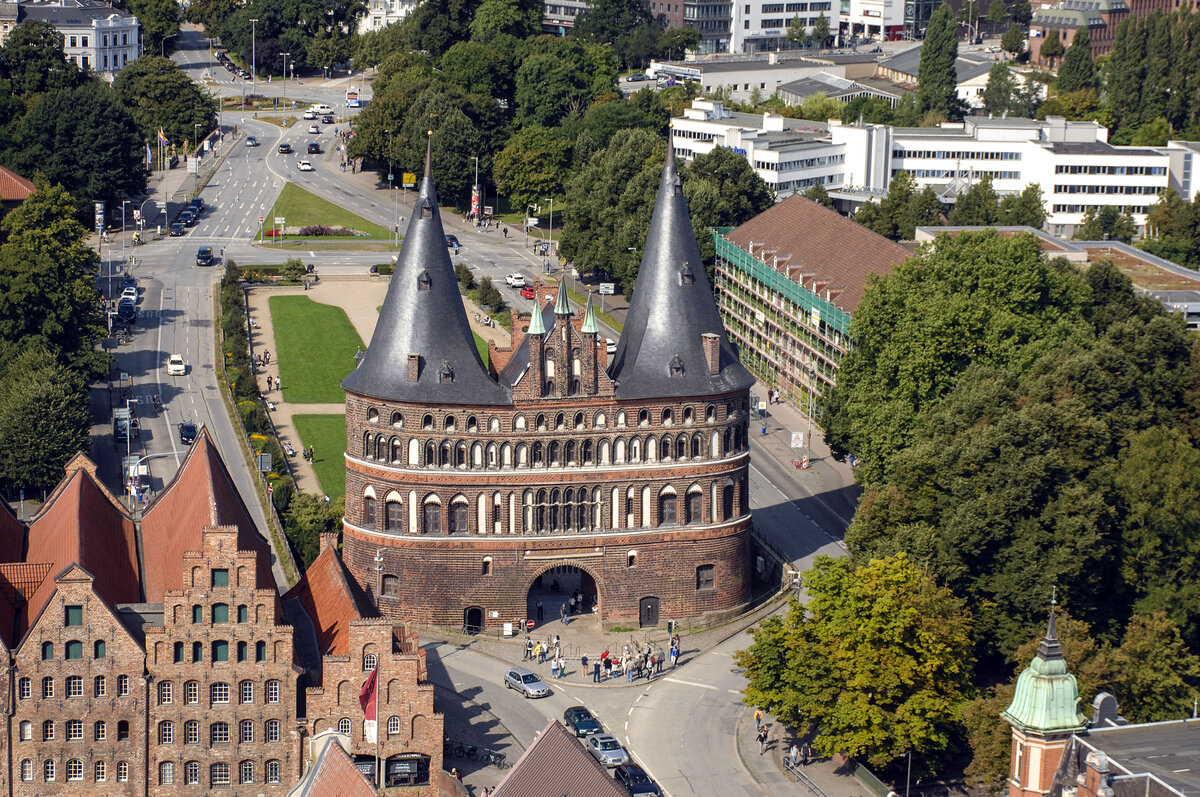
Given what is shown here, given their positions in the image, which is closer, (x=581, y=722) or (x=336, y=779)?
(x=336, y=779)

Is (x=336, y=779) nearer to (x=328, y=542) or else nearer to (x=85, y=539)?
(x=85, y=539)

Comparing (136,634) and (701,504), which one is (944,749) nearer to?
(701,504)

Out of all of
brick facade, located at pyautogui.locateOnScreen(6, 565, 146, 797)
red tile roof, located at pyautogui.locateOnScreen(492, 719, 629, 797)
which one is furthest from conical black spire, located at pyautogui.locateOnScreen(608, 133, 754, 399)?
red tile roof, located at pyautogui.locateOnScreen(492, 719, 629, 797)

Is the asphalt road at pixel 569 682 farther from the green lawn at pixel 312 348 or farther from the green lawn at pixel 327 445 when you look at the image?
the green lawn at pixel 312 348

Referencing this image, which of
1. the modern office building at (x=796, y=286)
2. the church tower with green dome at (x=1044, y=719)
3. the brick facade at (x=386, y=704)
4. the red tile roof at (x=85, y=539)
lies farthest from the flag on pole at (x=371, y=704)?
the modern office building at (x=796, y=286)

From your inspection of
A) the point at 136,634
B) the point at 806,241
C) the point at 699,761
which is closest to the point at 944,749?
the point at 699,761

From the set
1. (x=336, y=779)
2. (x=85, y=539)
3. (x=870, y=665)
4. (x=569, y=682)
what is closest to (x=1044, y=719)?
(x=870, y=665)

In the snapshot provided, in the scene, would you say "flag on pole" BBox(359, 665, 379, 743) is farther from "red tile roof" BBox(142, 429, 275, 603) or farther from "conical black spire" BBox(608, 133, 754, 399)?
"conical black spire" BBox(608, 133, 754, 399)
